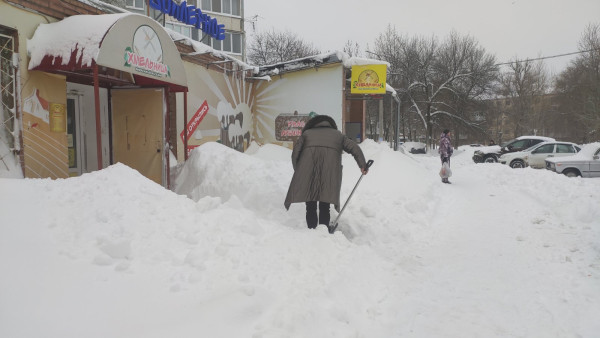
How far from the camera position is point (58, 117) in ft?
22.3

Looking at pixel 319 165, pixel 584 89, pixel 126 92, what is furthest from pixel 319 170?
pixel 584 89

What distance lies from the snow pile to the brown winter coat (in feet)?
1.70

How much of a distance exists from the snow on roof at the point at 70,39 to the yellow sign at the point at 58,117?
2.73 feet

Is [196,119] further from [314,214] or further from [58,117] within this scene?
[314,214]

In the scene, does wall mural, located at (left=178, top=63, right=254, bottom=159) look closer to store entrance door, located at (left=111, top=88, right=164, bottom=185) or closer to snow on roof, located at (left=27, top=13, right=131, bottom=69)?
store entrance door, located at (left=111, top=88, right=164, bottom=185)

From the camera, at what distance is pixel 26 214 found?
3.38 metres

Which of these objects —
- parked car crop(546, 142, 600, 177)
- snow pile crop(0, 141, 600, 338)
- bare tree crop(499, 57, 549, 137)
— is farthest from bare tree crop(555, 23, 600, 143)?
A: snow pile crop(0, 141, 600, 338)

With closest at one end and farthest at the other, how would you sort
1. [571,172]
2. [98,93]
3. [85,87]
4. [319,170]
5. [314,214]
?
[319,170] < [314,214] < [98,93] < [85,87] < [571,172]

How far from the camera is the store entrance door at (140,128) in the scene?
28.5 feet

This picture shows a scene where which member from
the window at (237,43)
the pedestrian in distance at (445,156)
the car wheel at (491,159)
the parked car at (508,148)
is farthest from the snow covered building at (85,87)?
the window at (237,43)

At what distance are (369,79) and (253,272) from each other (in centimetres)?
1150

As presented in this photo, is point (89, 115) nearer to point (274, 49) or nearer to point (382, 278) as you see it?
point (382, 278)

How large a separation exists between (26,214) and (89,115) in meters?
6.03

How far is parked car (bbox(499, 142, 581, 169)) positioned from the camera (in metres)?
16.9
